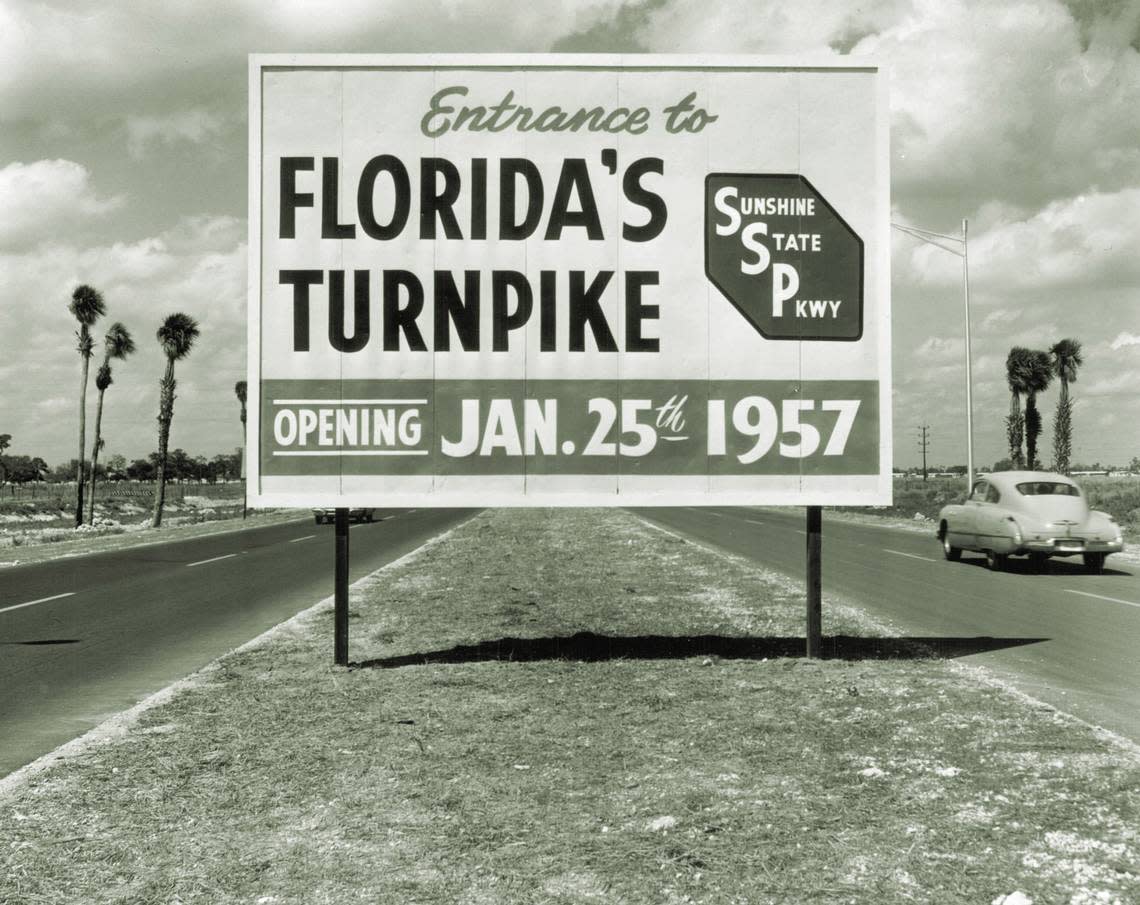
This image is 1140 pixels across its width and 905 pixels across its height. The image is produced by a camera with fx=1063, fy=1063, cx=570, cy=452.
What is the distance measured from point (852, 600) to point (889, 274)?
19.4ft

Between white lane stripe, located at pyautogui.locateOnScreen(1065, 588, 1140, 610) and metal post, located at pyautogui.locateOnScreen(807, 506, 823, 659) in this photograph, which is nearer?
metal post, located at pyautogui.locateOnScreen(807, 506, 823, 659)

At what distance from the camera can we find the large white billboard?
8.85m

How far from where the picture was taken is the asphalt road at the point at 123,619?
7.76 metres

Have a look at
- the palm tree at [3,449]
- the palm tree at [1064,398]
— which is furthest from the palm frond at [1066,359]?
the palm tree at [3,449]

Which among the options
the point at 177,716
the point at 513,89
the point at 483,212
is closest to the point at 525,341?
the point at 483,212

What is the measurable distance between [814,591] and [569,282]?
3.30 meters

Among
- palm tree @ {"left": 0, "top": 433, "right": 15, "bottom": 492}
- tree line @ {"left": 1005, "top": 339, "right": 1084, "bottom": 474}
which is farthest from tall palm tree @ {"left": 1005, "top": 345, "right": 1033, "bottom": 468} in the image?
palm tree @ {"left": 0, "top": 433, "right": 15, "bottom": 492}

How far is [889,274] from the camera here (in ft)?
29.5

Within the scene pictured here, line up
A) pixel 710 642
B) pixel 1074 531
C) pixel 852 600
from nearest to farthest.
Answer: pixel 710 642 → pixel 852 600 → pixel 1074 531

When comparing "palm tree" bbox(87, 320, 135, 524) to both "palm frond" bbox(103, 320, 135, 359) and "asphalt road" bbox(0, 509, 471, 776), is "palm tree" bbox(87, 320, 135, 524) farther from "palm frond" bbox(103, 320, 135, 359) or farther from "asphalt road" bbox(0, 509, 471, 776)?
"asphalt road" bbox(0, 509, 471, 776)

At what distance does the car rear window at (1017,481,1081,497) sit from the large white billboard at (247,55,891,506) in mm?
10701

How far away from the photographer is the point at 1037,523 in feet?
58.2

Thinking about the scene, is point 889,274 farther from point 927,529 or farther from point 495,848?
point 927,529

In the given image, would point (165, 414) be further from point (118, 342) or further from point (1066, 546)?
point (1066, 546)
